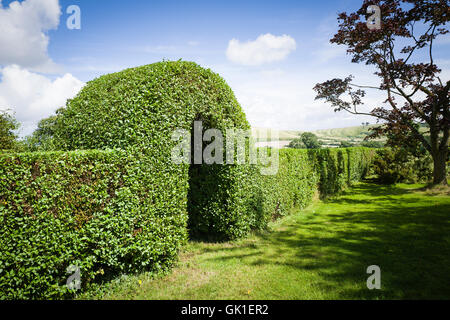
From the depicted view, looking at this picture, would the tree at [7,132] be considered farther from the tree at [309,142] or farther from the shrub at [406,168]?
the tree at [309,142]

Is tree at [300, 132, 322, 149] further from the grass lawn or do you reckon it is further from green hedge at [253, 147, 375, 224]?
the grass lawn

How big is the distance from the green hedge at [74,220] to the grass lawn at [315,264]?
60 centimetres

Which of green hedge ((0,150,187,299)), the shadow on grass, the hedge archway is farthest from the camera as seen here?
the hedge archway

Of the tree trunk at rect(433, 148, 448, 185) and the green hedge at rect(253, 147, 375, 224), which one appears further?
the tree trunk at rect(433, 148, 448, 185)

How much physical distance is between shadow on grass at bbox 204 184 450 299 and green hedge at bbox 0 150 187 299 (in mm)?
2282

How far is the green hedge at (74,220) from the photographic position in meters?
3.40

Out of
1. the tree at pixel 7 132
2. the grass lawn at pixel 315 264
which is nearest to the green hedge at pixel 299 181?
the grass lawn at pixel 315 264

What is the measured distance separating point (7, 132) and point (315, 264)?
19.4 m

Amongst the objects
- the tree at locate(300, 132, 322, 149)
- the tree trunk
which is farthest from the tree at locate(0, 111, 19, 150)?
the tree at locate(300, 132, 322, 149)

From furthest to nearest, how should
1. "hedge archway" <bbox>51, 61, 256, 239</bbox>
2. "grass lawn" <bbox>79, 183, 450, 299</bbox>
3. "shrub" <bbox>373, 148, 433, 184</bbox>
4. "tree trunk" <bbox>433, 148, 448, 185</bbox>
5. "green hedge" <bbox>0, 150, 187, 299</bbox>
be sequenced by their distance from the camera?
"shrub" <bbox>373, 148, 433, 184</bbox>, "tree trunk" <bbox>433, 148, 448, 185</bbox>, "hedge archway" <bbox>51, 61, 256, 239</bbox>, "grass lawn" <bbox>79, 183, 450, 299</bbox>, "green hedge" <bbox>0, 150, 187, 299</bbox>

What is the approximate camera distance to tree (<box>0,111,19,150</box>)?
14.3 meters

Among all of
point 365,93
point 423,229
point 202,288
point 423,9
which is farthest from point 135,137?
point 423,9

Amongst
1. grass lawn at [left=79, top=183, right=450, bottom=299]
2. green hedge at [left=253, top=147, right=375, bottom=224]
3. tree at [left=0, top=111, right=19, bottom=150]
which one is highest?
tree at [left=0, top=111, right=19, bottom=150]
